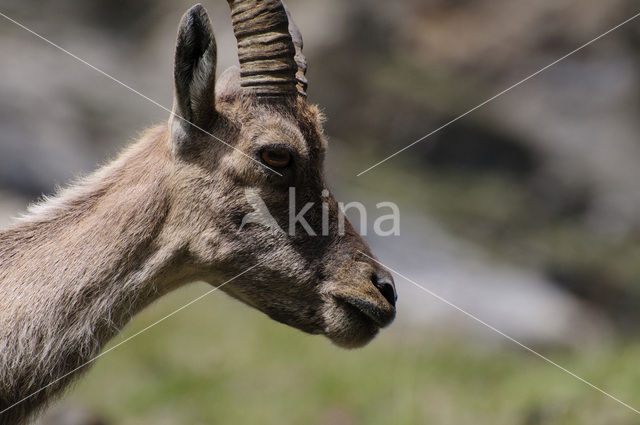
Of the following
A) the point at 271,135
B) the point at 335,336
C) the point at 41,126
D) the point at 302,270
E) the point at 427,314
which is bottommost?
the point at 427,314

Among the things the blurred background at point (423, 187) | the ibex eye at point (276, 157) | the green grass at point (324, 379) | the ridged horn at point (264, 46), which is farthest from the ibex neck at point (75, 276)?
the blurred background at point (423, 187)

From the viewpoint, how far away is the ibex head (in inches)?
205

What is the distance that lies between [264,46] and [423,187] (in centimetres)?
1070

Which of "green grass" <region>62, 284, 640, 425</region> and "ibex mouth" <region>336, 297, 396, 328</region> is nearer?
"ibex mouth" <region>336, 297, 396, 328</region>

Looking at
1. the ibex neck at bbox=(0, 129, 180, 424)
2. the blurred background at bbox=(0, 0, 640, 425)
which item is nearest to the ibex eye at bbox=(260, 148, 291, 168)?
the ibex neck at bbox=(0, 129, 180, 424)

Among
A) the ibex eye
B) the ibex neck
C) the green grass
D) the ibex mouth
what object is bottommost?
the green grass

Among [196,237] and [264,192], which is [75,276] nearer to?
[196,237]

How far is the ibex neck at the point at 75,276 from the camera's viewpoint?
492 cm

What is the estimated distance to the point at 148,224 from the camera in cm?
512

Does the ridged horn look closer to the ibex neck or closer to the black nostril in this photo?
the ibex neck

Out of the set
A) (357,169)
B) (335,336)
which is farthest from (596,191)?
(335,336)

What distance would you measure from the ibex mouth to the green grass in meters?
2.88

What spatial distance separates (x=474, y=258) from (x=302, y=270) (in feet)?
29.4

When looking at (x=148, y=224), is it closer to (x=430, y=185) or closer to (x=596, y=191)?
(x=430, y=185)
